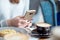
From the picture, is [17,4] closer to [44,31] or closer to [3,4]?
[3,4]

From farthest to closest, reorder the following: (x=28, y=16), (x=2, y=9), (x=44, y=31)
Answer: (x=2, y=9) → (x=28, y=16) → (x=44, y=31)

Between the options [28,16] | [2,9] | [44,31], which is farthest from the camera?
[2,9]

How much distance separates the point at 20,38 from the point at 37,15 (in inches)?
34.8

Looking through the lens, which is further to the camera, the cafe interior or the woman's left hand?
the woman's left hand

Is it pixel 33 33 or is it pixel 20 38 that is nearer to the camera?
pixel 20 38

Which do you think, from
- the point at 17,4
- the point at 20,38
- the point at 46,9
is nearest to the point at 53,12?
the point at 46,9

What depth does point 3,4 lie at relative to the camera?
5.06 feet

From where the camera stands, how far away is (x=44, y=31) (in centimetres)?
88

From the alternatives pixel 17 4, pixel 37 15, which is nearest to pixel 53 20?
pixel 37 15

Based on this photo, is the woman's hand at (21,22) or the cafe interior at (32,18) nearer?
the cafe interior at (32,18)

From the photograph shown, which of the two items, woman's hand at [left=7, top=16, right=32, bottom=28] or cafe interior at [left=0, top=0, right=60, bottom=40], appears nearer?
cafe interior at [left=0, top=0, right=60, bottom=40]

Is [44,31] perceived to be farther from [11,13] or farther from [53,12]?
[11,13]

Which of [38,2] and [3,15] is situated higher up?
[38,2]

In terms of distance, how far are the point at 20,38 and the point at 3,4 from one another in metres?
0.90
